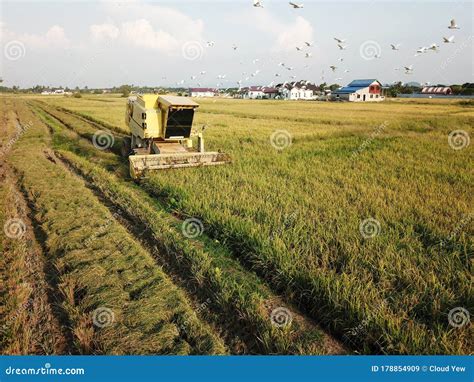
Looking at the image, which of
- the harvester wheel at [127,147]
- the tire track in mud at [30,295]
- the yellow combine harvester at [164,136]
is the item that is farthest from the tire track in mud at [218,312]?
the harvester wheel at [127,147]

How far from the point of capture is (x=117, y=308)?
3879mm

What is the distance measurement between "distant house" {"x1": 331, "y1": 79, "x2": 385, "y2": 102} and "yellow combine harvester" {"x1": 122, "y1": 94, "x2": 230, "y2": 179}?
60.5 meters

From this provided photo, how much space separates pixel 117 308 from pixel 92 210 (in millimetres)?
3559

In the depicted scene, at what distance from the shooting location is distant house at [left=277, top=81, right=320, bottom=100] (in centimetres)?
8188

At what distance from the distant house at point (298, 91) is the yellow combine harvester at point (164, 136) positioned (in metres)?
75.1

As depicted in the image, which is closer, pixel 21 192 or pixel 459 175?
pixel 21 192

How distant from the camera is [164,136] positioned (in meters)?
10.3

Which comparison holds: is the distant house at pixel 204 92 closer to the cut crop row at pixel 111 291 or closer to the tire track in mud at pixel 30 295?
the cut crop row at pixel 111 291

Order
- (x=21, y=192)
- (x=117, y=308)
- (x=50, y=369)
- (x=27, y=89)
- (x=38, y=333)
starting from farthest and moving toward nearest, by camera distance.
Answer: (x=27, y=89) < (x=21, y=192) < (x=117, y=308) < (x=38, y=333) < (x=50, y=369)

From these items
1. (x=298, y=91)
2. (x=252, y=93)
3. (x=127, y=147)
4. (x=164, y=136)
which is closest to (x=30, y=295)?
(x=164, y=136)

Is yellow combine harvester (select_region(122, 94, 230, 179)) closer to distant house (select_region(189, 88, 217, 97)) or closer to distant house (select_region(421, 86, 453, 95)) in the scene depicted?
distant house (select_region(421, 86, 453, 95))

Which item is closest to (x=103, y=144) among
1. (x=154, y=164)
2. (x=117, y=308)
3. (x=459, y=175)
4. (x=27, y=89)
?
(x=154, y=164)

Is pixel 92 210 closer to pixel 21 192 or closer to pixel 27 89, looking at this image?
pixel 21 192

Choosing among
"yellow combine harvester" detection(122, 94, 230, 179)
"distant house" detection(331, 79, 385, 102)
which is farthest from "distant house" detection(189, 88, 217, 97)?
"yellow combine harvester" detection(122, 94, 230, 179)
